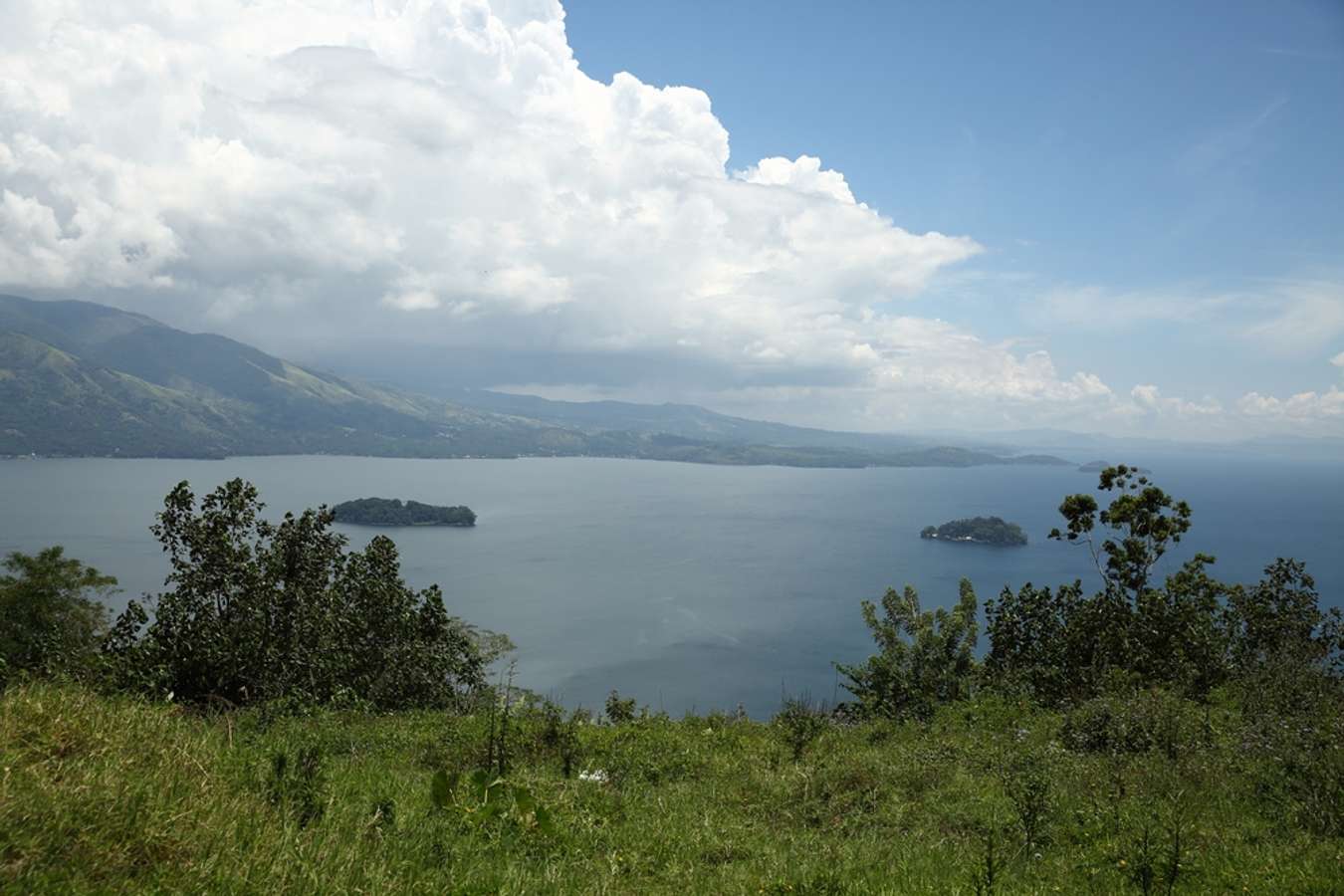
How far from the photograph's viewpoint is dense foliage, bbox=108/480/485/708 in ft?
48.0

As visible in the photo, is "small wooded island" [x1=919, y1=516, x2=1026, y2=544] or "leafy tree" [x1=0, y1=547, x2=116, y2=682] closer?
"leafy tree" [x1=0, y1=547, x2=116, y2=682]

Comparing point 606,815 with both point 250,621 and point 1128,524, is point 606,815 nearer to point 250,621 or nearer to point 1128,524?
point 250,621

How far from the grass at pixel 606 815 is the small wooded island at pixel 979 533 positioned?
464 ft

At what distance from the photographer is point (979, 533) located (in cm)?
14225

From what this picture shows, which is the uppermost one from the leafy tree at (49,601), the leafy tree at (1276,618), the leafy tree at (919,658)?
the leafy tree at (1276,618)

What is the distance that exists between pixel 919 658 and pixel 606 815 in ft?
67.1

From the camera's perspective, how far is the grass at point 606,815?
3.87m

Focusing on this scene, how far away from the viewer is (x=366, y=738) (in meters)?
9.88

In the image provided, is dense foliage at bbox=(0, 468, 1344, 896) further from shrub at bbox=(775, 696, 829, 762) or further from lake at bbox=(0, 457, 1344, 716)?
lake at bbox=(0, 457, 1344, 716)

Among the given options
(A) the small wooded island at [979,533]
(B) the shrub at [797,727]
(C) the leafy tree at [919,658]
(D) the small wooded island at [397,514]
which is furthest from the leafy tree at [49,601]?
(A) the small wooded island at [979,533]

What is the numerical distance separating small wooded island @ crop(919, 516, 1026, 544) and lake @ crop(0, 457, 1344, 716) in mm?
5147

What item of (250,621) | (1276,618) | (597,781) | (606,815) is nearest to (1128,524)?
(1276,618)

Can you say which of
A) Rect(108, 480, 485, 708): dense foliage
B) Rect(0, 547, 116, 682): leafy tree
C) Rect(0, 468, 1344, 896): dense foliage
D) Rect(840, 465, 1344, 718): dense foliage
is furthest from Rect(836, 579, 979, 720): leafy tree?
Rect(0, 547, 116, 682): leafy tree

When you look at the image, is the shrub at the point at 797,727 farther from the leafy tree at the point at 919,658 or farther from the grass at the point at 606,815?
the leafy tree at the point at 919,658
